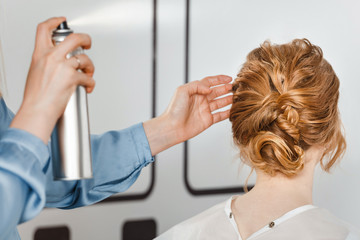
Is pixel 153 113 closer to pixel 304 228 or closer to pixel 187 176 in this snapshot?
pixel 187 176

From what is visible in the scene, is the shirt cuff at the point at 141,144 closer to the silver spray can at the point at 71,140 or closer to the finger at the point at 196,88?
the finger at the point at 196,88

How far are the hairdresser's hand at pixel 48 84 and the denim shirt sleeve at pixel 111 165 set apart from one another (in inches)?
20.1

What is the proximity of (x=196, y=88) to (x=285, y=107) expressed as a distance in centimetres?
31

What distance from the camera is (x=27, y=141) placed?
2.19 ft

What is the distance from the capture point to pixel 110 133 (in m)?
1.27

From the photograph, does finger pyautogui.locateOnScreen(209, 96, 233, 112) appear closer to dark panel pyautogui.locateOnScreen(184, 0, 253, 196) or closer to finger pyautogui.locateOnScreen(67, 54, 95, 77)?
dark panel pyautogui.locateOnScreen(184, 0, 253, 196)

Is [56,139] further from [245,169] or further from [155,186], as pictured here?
[245,169]

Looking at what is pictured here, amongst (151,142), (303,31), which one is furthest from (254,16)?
(151,142)

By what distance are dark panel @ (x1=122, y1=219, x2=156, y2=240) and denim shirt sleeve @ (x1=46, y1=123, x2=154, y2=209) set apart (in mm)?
318

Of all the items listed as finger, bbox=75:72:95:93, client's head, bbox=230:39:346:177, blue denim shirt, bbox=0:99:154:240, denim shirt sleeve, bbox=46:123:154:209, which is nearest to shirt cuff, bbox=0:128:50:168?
blue denim shirt, bbox=0:99:154:240

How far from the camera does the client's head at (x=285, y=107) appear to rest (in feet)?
3.73

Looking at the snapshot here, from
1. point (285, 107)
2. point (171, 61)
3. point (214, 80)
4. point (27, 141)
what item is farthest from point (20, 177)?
point (171, 61)

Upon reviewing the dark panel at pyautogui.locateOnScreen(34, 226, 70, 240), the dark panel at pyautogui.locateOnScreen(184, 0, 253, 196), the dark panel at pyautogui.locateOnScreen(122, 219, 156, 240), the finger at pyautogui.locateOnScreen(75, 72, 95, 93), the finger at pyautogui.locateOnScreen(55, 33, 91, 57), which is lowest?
the dark panel at pyautogui.locateOnScreen(122, 219, 156, 240)

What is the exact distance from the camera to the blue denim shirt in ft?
2.16
